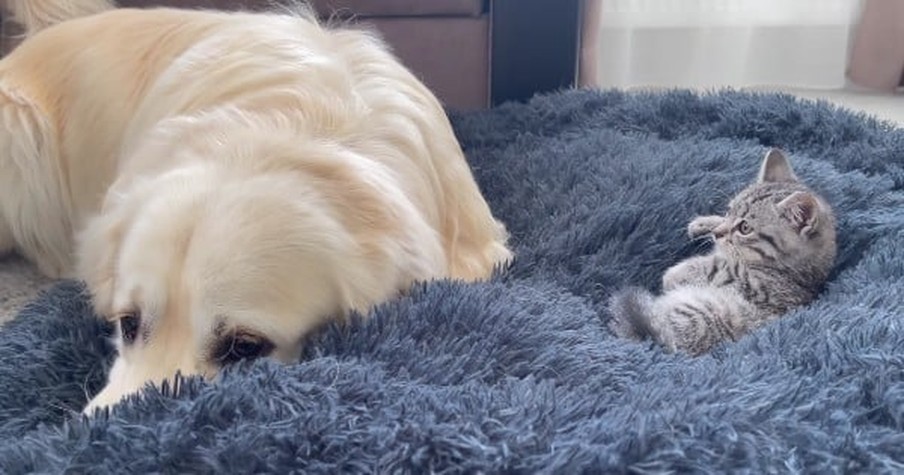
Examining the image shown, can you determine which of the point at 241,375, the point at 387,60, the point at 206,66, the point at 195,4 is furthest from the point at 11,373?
the point at 195,4

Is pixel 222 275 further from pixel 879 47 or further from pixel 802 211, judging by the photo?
pixel 879 47

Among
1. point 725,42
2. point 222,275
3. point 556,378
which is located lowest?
point 725,42

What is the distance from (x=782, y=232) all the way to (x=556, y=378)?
484 mm

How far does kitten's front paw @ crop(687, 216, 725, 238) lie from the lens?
4.99ft

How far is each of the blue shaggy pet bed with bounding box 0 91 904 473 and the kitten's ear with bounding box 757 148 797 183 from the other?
10 cm

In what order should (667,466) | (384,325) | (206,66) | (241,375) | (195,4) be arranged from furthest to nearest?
(195,4) → (206,66) → (384,325) → (241,375) → (667,466)

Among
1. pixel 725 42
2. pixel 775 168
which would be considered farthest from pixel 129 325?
pixel 725 42

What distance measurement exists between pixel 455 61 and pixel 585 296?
1.07m

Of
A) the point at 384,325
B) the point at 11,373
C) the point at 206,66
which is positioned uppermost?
the point at 206,66

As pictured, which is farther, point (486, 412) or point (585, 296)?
point (585, 296)

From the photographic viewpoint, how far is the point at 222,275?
1.07 meters

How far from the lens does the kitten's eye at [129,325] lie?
112 cm

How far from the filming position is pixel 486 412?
3.13ft

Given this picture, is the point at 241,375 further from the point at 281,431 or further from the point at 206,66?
the point at 206,66
